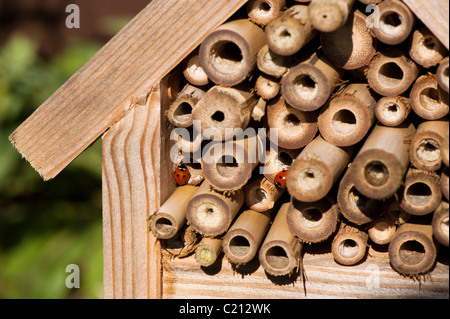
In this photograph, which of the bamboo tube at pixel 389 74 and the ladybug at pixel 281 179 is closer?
the bamboo tube at pixel 389 74

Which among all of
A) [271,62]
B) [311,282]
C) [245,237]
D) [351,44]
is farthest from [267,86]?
[311,282]

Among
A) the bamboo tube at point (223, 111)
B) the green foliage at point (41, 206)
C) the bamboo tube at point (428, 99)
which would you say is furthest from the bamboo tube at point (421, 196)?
the green foliage at point (41, 206)

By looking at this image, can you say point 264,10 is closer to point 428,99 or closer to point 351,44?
point 351,44

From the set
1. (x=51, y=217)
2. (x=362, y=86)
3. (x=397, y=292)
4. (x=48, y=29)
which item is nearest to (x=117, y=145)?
(x=362, y=86)

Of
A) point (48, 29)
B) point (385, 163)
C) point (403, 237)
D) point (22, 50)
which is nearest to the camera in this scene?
point (385, 163)

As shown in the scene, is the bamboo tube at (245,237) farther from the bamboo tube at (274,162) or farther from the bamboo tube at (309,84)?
the bamboo tube at (309,84)

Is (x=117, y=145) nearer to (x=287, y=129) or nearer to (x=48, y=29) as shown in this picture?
(x=287, y=129)

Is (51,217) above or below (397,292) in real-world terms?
below
